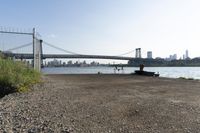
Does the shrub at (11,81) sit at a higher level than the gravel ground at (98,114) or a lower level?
higher

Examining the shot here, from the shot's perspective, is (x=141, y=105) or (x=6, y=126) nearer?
(x=6, y=126)

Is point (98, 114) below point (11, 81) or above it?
below

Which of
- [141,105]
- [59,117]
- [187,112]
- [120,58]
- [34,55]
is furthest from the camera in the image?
[120,58]

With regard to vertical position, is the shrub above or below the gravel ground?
above

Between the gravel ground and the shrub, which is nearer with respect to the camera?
the gravel ground

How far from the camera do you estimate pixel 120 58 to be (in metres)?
75.3

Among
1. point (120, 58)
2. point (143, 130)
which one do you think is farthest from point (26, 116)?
point (120, 58)

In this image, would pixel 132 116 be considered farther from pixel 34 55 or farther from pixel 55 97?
pixel 34 55

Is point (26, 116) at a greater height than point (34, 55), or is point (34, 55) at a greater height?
point (34, 55)

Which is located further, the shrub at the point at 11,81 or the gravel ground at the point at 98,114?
the shrub at the point at 11,81

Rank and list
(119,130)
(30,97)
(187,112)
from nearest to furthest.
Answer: (119,130), (187,112), (30,97)

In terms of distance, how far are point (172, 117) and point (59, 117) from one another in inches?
111

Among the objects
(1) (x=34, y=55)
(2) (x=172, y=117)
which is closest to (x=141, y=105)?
(2) (x=172, y=117)

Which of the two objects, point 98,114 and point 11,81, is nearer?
point 98,114
